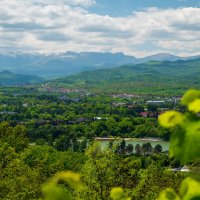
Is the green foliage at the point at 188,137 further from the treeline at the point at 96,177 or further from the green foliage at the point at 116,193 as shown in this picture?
the treeline at the point at 96,177

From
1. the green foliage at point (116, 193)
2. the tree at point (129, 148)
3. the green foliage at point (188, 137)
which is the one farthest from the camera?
the tree at point (129, 148)

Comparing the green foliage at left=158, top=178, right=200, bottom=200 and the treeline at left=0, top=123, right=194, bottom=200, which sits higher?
the green foliage at left=158, top=178, right=200, bottom=200

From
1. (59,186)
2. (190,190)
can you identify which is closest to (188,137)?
(190,190)

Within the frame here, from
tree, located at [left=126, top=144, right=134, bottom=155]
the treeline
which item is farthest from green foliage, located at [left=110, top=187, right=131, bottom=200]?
tree, located at [left=126, top=144, right=134, bottom=155]

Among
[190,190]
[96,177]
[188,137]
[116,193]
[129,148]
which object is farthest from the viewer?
[129,148]

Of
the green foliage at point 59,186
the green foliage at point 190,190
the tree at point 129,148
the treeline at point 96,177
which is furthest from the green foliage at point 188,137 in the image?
the tree at point 129,148

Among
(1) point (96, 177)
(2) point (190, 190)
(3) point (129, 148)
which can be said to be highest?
(2) point (190, 190)

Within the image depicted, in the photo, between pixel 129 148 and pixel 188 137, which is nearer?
pixel 188 137

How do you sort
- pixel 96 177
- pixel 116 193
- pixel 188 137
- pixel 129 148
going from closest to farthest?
1. pixel 188 137
2. pixel 116 193
3. pixel 96 177
4. pixel 129 148

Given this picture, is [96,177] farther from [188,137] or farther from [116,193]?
[188,137]

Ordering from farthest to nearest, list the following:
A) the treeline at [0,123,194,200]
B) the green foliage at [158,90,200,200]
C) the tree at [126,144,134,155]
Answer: the tree at [126,144,134,155] → the treeline at [0,123,194,200] → the green foliage at [158,90,200,200]

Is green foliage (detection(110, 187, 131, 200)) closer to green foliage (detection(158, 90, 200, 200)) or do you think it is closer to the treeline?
green foliage (detection(158, 90, 200, 200))

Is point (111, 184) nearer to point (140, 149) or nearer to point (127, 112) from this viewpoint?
point (140, 149)
